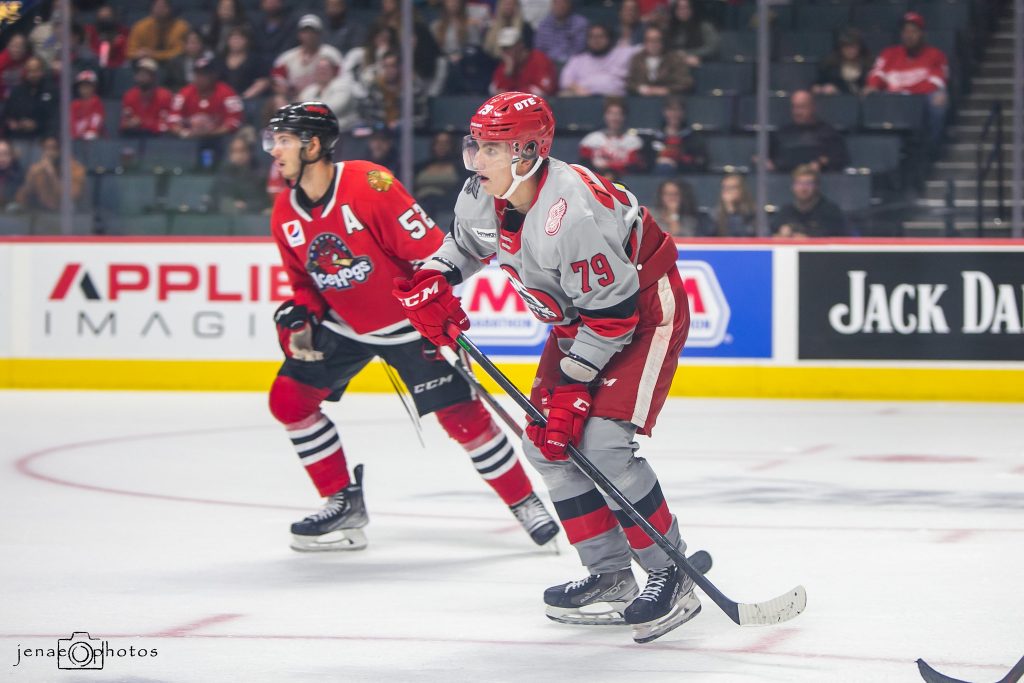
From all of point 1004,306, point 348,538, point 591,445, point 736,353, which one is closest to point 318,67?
point 736,353

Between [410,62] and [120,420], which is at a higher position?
[410,62]

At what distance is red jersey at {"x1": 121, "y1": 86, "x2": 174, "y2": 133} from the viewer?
28.7 feet

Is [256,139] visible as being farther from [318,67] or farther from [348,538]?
[348,538]

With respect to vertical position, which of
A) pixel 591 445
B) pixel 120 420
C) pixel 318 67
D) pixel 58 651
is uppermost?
pixel 318 67

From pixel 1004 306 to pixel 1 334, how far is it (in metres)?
5.31

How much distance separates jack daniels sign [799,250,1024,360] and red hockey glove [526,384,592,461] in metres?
4.97

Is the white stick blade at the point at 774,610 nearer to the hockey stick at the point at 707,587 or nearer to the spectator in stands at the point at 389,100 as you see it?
the hockey stick at the point at 707,587

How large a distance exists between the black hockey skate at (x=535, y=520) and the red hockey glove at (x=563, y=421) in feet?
3.01

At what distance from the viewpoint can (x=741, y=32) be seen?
8.20 meters

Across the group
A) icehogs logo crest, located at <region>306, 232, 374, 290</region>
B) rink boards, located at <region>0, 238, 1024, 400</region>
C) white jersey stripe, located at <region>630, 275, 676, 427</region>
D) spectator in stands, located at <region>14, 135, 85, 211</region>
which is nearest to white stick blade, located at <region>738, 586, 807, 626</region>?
white jersey stripe, located at <region>630, 275, 676, 427</region>

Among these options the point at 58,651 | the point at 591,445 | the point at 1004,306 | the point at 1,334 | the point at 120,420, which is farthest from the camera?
the point at 1,334

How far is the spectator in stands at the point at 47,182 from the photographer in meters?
8.50

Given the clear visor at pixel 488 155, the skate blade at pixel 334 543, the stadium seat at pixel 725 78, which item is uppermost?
the stadium seat at pixel 725 78

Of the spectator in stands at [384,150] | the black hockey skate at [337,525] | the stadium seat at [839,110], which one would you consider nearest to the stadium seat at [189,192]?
the spectator in stands at [384,150]
